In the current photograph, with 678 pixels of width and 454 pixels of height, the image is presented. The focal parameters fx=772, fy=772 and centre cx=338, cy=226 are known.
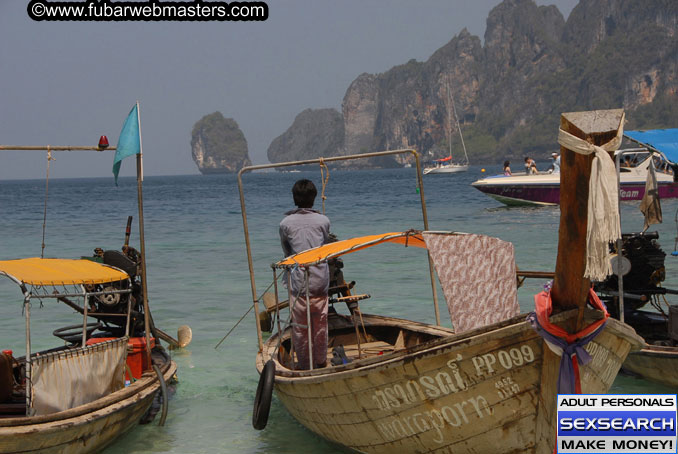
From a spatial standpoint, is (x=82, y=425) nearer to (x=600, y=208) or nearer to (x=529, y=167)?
(x=600, y=208)

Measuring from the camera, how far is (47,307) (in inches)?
572

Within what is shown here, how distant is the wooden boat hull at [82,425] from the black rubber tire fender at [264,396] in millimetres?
1062

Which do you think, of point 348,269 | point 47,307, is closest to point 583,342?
point 47,307

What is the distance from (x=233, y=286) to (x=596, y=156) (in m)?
13.5

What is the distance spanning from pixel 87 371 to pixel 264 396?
60.2 inches

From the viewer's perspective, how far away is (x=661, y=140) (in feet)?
30.7

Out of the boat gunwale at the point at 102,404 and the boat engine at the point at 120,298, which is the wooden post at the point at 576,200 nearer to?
the boat gunwale at the point at 102,404

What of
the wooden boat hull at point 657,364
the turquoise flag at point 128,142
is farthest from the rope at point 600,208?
the turquoise flag at point 128,142

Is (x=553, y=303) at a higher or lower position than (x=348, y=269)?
higher

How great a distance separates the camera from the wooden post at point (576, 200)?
444cm

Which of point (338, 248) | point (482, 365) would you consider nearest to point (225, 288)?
point (338, 248)

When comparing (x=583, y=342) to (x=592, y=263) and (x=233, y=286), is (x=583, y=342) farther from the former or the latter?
(x=233, y=286)

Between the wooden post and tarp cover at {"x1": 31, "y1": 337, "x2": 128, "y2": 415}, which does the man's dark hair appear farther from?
the wooden post

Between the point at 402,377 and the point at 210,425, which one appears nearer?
the point at 402,377
